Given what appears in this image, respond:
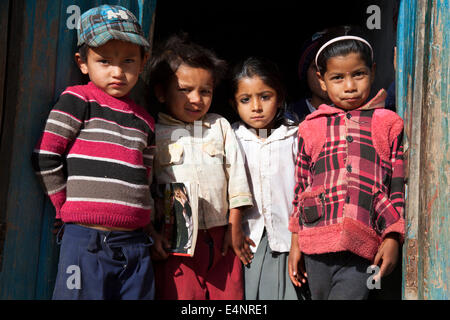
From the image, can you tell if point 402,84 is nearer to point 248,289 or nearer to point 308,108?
point 308,108

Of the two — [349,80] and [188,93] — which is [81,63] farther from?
[349,80]

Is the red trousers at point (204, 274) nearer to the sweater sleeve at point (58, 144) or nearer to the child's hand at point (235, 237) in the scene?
the child's hand at point (235, 237)

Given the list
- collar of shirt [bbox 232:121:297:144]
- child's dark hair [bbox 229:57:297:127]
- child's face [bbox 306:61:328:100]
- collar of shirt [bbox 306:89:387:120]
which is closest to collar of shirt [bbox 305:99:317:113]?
child's face [bbox 306:61:328:100]

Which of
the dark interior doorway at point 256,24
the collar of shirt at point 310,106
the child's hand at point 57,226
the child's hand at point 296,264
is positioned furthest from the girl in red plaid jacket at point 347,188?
the dark interior doorway at point 256,24

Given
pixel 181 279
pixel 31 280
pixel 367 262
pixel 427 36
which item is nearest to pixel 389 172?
pixel 367 262

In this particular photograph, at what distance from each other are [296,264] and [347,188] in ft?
1.68

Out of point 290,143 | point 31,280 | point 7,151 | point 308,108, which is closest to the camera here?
point 7,151

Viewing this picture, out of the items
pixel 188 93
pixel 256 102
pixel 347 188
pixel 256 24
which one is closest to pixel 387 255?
pixel 347 188

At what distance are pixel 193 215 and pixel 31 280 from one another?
828 millimetres

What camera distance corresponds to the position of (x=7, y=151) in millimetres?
2195

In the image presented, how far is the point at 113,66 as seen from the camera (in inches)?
99.2

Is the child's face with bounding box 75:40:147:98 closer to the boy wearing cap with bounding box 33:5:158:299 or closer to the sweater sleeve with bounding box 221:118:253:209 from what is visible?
the boy wearing cap with bounding box 33:5:158:299

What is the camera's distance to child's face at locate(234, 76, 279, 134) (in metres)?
3.12

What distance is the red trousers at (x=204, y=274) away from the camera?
2756mm
